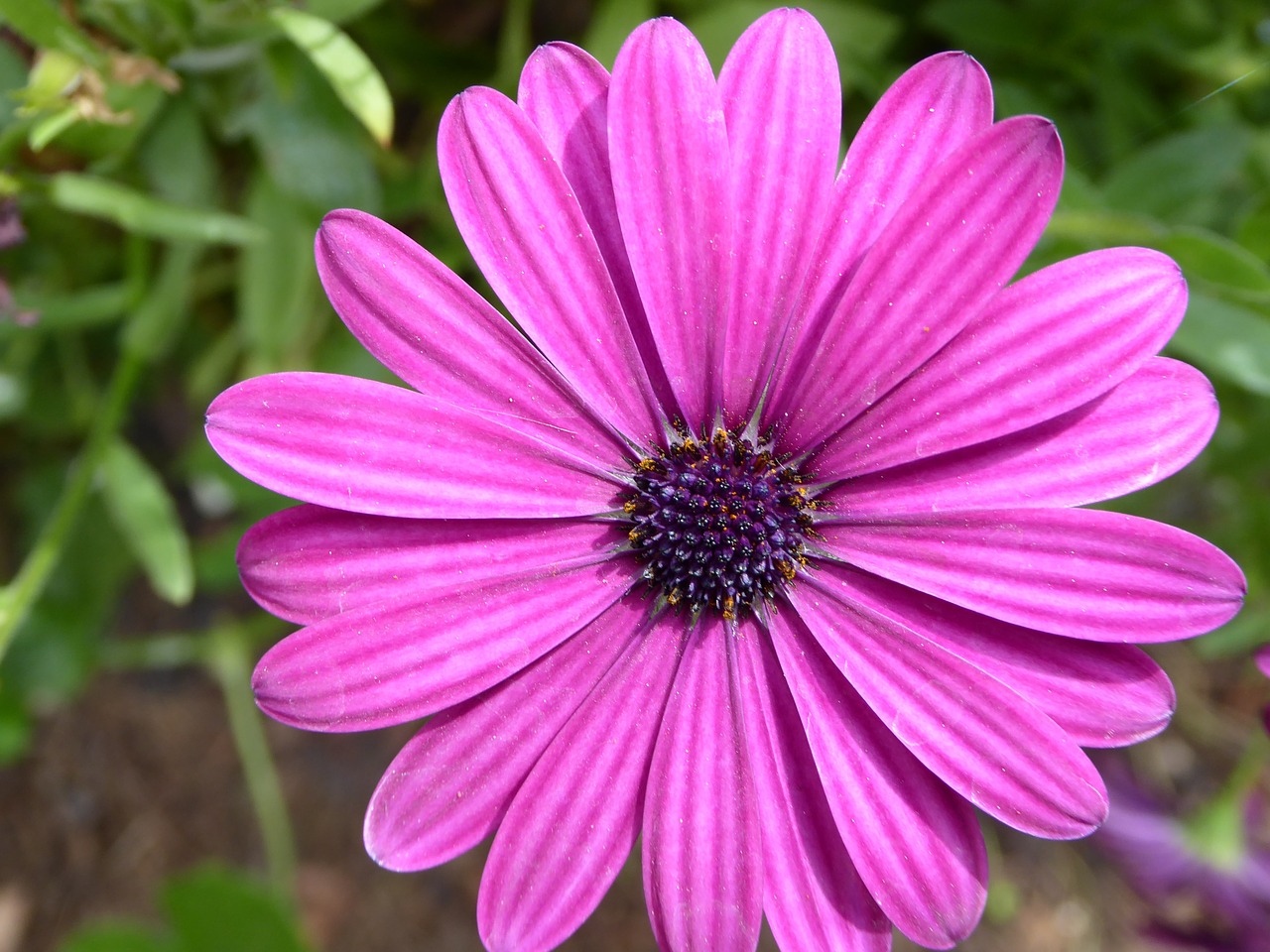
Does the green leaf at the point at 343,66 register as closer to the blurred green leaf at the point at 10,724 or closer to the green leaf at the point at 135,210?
the green leaf at the point at 135,210

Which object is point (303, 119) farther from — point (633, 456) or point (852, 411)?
point (852, 411)

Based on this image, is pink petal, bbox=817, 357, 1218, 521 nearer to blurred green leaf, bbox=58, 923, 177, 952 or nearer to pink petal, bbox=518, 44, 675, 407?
pink petal, bbox=518, 44, 675, 407

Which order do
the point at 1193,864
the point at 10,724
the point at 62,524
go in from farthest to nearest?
1. the point at 1193,864
2. the point at 10,724
3. the point at 62,524

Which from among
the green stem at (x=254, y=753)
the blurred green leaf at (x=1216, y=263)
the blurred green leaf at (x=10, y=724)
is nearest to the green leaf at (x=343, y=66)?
the blurred green leaf at (x=1216, y=263)

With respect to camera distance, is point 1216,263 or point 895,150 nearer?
point 895,150

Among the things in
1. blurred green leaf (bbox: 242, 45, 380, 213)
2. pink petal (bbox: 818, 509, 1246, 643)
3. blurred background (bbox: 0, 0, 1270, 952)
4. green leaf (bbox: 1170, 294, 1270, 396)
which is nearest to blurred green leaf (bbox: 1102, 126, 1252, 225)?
blurred background (bbox: 0, 0, 1270, 952)

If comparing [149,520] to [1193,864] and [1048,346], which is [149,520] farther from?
[1193,864]

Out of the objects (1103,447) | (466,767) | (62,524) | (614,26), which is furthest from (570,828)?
(614,26)
